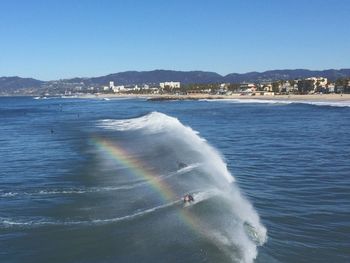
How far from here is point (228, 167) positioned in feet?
87.5

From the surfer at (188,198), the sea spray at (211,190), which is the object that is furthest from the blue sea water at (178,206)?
the surfer at (188,198)

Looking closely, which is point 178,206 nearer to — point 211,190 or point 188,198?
point 188,198

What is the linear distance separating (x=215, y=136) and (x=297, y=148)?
1173 cm

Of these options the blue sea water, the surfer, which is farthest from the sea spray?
the surfer

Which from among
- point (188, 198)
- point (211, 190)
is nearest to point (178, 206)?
point (188, 198)

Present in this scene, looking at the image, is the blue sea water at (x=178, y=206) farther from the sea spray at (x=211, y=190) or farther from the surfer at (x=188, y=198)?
the surfer at (x=188, y=198)

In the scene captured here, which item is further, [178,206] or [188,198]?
[188,198]

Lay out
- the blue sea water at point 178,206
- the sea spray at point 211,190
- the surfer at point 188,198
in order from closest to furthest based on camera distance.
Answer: the blue sea water at point 178,206, the sea spray at point 211,190, the surfer at point 188,198

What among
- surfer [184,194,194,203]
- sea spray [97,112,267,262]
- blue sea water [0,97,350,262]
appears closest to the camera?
blue sea water [0,97,350,262]

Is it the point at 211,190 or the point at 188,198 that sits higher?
the point at 188,198

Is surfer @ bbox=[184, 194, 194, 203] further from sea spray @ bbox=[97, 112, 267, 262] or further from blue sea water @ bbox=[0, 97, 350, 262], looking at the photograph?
sea spray @ bbox=[97, 112, 267, 262]

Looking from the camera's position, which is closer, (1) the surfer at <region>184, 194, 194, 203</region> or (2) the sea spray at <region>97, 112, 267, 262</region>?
(2) the sea spray at <region>97, 112, 267, 262</region>

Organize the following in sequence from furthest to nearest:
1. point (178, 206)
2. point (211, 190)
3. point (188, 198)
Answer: point (211, 190) → point (188, 198) → point (178, 206)

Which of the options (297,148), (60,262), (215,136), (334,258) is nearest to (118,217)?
(60,262)
